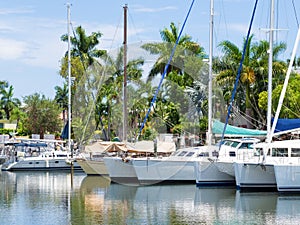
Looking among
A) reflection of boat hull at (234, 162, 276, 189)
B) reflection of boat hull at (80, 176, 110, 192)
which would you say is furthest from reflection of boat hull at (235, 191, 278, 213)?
reflection of boat hull at (80, 176, 110, 192)

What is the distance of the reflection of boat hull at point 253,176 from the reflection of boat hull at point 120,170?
Result: 28.7ft

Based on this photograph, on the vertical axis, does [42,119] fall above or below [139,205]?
above

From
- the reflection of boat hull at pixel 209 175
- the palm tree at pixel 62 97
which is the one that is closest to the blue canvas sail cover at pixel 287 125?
the reflection of boat hull at pixel 209 175

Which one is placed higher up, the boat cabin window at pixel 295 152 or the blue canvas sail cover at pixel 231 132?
the blue canvas sail cover at pixel 231 132

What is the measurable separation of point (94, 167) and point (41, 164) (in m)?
11.3

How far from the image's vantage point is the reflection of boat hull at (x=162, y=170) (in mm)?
46156

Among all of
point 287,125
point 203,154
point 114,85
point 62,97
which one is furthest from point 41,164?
point 62,97

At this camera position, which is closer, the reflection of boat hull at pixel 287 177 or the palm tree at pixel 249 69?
the reflection of boat hull at pixel 287 177

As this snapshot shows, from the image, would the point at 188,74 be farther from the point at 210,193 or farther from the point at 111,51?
the point at 210,193

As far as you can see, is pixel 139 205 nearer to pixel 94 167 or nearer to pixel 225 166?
pixel 225 166

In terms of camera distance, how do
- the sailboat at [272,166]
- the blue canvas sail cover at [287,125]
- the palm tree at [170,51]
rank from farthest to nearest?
1. the palm tree at [170,51]
2. the blue canvas sail cover at [287,125]
3. the sailboat at [272,166]

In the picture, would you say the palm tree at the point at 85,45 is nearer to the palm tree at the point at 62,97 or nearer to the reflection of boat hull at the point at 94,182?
the palm tree at the point at 62,97

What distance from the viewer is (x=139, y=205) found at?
37.8 meters

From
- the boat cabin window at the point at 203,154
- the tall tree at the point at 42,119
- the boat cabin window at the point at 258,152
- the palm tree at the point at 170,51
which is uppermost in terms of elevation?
the palm tree at the point at 170,51
